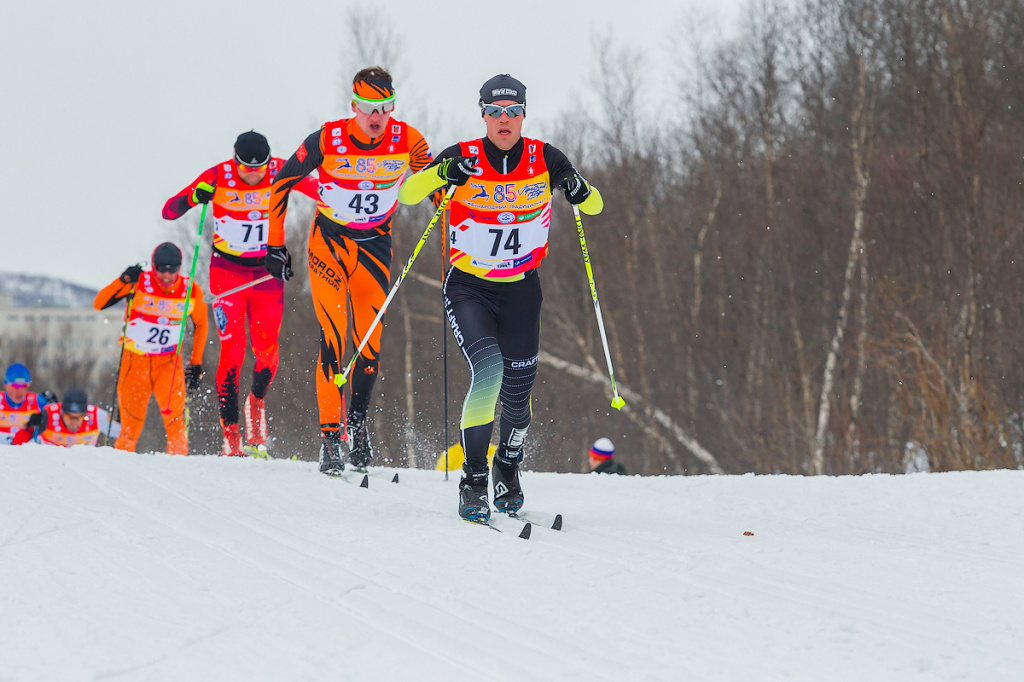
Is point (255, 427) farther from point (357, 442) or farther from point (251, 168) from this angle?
point (251, 168)

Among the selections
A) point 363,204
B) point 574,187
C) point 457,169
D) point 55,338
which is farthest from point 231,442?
point 55,338

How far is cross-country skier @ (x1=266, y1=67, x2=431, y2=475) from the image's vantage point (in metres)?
5.32

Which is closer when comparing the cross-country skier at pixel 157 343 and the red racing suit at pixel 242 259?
the red racing suit at pixel 242 259

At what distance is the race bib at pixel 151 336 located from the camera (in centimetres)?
754

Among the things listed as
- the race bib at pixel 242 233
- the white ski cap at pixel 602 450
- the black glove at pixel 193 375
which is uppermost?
the race bib at pixel 242 233

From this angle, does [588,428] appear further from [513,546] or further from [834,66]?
[513,546]

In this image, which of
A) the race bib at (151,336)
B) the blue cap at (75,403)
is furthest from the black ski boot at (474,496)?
the blue cap at (75,403)

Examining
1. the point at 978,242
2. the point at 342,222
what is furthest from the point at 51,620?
the point at 978,242

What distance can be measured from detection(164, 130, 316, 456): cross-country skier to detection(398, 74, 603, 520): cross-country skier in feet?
9.32

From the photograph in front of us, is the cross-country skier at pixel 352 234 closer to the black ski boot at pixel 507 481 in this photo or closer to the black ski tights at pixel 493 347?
the black ski tights at pixel 493 347

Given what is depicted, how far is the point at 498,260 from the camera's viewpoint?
4.11 m

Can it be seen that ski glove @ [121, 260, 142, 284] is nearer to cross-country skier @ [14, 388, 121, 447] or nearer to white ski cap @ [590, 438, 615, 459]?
cross-country skier @ [14, 388, 121, 447]

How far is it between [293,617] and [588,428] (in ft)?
58.6

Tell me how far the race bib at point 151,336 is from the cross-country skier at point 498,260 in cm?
410
